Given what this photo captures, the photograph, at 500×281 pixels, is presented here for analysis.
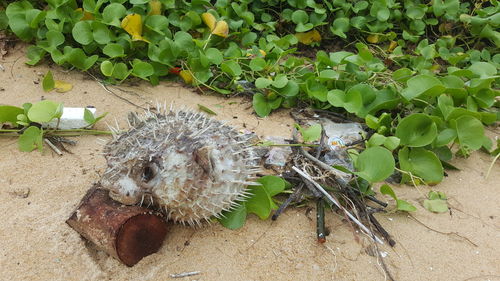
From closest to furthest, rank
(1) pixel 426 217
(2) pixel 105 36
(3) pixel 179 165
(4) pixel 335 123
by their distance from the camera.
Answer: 1. (3) pixel 179 165
2. (1) pixel 426 217
3. (4) pixel 335 123
4. (2) pixel 105 36

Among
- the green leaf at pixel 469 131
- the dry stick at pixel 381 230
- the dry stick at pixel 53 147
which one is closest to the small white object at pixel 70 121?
the dry stick at pixel 53 147

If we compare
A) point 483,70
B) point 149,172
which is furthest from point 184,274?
point 483,70

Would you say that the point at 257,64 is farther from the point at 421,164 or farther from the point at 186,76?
the point at 421,164

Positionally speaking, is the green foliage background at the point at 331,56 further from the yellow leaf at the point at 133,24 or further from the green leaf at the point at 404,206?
the green leaf at the point at 404,206

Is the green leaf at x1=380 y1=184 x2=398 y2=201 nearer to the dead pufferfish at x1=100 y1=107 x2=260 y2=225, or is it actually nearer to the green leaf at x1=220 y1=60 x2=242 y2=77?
the dead pufferfish at x1=100 y1=107 x2=260 y2=225

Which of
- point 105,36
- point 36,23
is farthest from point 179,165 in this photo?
point 36,23

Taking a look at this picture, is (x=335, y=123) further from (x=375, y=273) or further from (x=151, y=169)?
(x=151, y=169)
